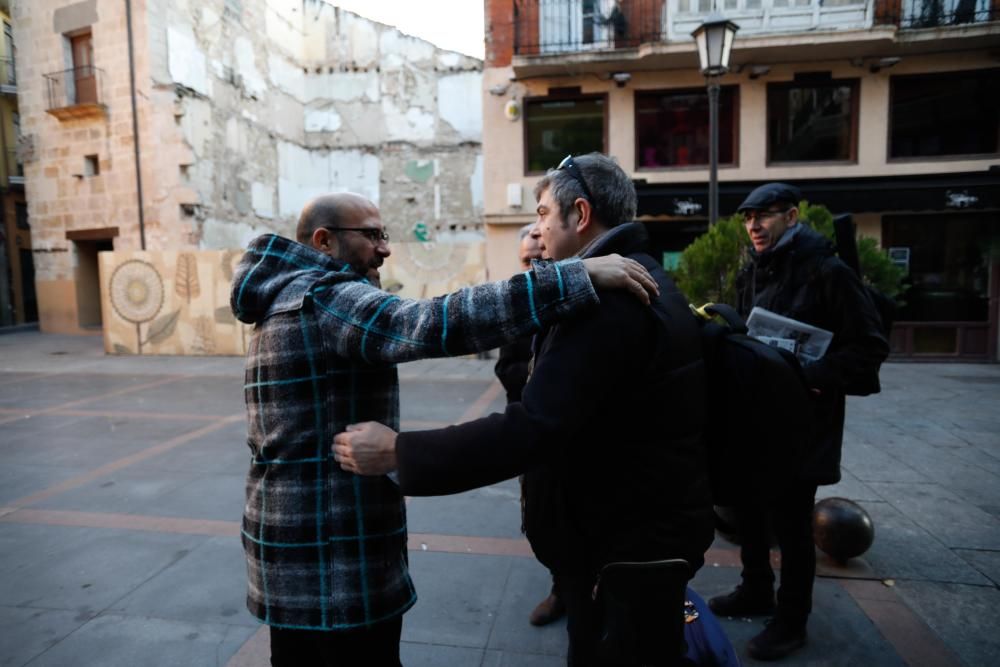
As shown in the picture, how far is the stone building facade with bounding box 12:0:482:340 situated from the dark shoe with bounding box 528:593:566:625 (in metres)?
11.5

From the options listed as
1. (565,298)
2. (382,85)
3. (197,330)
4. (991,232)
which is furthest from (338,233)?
(382,85)

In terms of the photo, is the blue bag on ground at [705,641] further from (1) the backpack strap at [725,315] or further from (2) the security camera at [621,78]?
(2) the security camera at [621,78]

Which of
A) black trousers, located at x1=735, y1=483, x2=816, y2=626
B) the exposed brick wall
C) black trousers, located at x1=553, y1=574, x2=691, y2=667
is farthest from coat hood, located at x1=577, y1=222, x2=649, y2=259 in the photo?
the exposed brick wall

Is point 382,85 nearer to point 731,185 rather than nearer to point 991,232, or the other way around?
point 731,185

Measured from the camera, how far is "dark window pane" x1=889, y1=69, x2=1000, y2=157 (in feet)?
41.3

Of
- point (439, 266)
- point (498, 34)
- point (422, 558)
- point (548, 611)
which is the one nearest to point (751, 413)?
point (548, 611)

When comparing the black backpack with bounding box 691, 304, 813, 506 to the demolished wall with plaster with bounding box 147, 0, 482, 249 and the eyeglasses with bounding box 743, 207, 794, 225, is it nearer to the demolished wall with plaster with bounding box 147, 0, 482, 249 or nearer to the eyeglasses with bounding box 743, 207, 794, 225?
the eyeglasses with bounding box 743, 207, 794, 225

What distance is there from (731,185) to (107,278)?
551 inches

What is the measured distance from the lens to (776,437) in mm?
1725

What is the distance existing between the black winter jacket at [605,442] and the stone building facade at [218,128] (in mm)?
12668

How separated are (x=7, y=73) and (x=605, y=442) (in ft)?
98.0

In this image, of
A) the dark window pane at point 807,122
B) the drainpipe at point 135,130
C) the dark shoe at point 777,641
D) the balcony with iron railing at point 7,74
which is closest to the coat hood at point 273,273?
the dark shoe at point 777,641

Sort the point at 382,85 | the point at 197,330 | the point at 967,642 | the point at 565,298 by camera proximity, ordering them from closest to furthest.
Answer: the point at 565,298
the point at 967,642
the point at 197,330
the point at 382,85

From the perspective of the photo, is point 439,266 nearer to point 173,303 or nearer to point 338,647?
point 173,303
